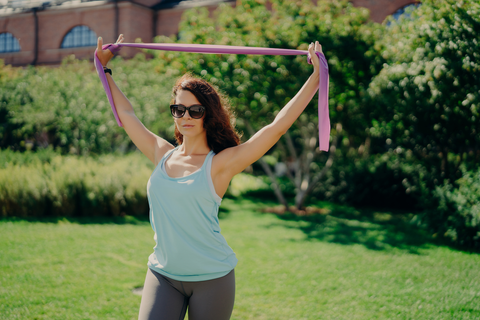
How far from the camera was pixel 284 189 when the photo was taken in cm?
1534

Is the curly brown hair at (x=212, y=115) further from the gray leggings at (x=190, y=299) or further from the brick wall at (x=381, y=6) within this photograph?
the brick wall at (x=381, y=6)

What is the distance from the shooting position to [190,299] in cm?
215

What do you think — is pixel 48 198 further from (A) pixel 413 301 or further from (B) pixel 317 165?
(B) pixel 317 165

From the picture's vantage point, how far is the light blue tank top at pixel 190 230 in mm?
2107

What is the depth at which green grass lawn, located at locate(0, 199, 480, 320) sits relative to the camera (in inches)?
178

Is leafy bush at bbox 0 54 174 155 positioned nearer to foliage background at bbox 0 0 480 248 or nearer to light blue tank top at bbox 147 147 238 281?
foliage background at bbox 0 0 480 248

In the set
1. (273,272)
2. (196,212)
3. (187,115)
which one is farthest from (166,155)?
(273,272)

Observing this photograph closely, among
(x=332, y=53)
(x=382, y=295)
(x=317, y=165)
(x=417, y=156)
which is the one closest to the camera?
(x=382, y=295)

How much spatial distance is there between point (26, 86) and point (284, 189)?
11587mm

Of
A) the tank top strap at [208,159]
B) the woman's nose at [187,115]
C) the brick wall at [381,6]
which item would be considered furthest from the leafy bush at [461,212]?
the brick wall at [381,6]

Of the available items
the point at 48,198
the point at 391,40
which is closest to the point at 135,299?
the point at 48,198

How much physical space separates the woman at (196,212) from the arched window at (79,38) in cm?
3015

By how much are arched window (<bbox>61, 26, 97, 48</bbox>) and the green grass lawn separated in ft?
78.7

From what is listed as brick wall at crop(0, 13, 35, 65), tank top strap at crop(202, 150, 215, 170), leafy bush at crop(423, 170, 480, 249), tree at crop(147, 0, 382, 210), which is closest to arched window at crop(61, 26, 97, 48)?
brick wall at crop(0, 13, 35, 65)
